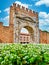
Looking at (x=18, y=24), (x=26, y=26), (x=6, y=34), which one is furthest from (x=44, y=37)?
(x=6, y=34)

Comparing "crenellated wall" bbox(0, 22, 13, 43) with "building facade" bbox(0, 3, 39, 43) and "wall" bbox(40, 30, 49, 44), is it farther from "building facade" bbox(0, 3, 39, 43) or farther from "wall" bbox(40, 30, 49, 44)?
"wall" bbox(40, 30, 49, 44)

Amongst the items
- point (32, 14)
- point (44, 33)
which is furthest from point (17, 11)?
point (44, 33)

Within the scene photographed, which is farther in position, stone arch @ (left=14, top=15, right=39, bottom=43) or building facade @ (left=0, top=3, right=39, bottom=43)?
stone arch @ (left=14, top=15, right=39, bottom=43)

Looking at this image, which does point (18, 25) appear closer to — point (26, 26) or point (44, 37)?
point (26, 26)

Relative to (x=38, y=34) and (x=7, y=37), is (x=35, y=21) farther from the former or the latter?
(x=7, y=37)

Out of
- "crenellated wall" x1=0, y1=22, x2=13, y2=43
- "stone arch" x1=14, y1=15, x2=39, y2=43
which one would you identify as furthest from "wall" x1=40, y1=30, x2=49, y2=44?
"crenellated wall" x1=0, y1=22, x2=13, y2=43

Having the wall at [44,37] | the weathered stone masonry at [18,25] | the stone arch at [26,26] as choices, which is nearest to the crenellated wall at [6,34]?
the weathered stone masonry at [18,25]

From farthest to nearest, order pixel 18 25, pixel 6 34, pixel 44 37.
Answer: pixel 44 37, pixel 18 25, pixel 6 34

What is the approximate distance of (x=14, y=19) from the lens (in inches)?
836

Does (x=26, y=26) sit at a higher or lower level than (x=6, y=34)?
higher

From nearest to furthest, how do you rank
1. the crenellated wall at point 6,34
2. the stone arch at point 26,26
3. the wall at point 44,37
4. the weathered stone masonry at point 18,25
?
the crenellated wall at point 6,34 < the weathered stone masonry at point 18,25 < the stone arch at point 26,26 < the wall at point 44,37

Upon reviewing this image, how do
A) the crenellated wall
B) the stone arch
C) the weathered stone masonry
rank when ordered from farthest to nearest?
1. the stone arch
2. the weathered stone masonry
3. the crenellated wall

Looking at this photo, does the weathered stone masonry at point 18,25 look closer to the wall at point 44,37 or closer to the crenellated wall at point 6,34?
the crenellated wall at point 6,34

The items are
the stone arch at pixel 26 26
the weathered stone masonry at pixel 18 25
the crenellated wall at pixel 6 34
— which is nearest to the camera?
the crenellated wall at pixel 6 34
